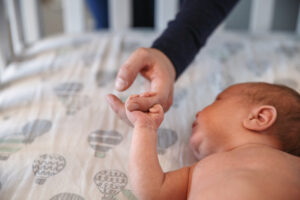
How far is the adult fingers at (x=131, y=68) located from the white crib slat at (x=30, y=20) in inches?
31.2

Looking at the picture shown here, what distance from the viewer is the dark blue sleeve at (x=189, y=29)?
0.84m

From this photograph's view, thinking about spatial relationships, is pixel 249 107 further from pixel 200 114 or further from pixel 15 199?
pixel 15 199

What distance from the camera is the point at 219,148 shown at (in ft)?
2.28

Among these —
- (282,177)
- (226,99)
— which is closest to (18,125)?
(226,99)

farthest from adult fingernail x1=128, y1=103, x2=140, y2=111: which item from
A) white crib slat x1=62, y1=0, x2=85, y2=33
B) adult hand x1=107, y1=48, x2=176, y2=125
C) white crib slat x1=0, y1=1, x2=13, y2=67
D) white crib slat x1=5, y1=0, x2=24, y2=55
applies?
white crib slat x1=62, y1=0, x2=85, y2=33

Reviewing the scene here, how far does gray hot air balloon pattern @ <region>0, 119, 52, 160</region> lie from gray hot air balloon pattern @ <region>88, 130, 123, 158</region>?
0.11 m

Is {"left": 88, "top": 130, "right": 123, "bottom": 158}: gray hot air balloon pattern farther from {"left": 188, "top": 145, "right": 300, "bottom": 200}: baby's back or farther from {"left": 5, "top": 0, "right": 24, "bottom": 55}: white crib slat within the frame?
{"left": 5, "top": 0, "right": 24, "bottom": 55}: white crib slat

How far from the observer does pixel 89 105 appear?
0.91 metres

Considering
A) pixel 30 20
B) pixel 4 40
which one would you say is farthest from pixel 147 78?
pixel 30 20

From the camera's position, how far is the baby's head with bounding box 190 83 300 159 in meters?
0.66

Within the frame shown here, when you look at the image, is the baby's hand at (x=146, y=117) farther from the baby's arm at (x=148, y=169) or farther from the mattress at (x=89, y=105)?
the mattress at (x=89, y=105)

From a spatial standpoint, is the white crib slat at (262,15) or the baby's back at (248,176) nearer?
the baby's back at (248,176)

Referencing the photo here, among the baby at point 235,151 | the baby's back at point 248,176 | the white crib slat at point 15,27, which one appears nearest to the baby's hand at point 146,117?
the baby at point 235,151

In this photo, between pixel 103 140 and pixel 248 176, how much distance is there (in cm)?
34
